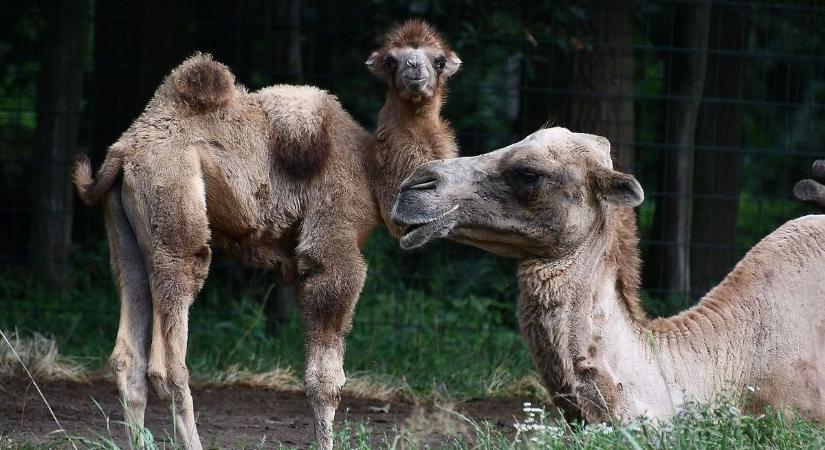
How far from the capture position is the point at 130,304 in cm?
530

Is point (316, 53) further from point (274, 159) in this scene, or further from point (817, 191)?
point (817, 191)

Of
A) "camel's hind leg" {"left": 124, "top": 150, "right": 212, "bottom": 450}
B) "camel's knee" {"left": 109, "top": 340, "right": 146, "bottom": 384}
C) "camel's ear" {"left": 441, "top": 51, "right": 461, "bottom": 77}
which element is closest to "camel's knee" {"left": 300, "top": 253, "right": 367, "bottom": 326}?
"camel's hind leg" {"left": 124, "top": 150, "right": 212, "bottom": 450}

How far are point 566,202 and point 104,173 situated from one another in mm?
2247

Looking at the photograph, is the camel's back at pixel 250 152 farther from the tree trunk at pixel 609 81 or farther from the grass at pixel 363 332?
the tree trunk at pixel 609 81

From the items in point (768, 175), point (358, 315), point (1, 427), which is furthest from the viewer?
point (768, 175)

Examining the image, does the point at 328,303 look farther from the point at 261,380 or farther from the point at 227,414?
the point at 261,380

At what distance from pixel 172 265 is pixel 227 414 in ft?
5.52

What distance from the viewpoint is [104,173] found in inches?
209

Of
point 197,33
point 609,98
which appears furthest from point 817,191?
point 197,33

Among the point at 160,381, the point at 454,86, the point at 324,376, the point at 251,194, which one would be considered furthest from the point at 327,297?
the point at 454,86

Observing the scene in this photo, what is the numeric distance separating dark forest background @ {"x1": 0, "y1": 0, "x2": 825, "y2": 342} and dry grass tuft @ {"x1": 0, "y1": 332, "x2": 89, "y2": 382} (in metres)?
0.84

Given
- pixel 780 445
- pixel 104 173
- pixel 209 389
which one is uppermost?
pixel 104 173

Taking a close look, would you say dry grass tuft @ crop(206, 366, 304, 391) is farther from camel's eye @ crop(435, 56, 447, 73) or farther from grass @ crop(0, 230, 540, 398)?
camel's eye @ crop(435, 56, 447, 73)

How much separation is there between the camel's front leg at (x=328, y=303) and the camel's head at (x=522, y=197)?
1.37 metres
